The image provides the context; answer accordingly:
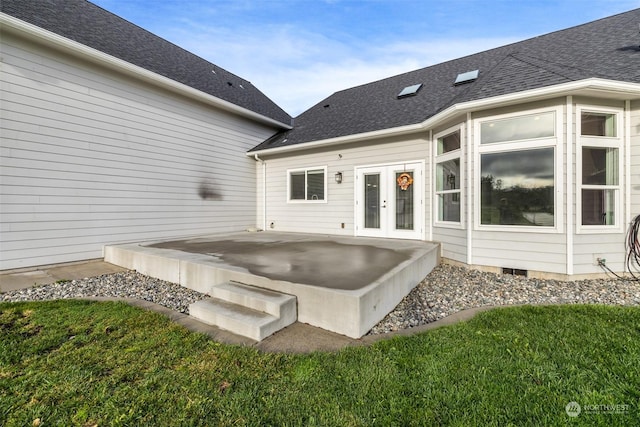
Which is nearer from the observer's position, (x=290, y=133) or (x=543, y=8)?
(x=543, y=8)

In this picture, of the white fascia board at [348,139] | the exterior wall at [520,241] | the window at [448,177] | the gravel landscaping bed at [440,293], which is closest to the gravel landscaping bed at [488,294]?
the gravel landscaping bed at [440,293]

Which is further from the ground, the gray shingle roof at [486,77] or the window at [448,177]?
the gray shingle roof at [486,77]

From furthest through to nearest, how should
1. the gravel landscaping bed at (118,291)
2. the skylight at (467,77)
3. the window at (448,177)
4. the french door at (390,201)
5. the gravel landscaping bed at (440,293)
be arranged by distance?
the skylight at (467,77) < the french door at (390,201) < the window at (448,177) < the gravel landscaping bed at (118,291) < the gravel landscaping bed at (440,293)

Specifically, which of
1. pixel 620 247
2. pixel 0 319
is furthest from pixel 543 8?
pixel 0 319

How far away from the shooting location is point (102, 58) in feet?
18.3

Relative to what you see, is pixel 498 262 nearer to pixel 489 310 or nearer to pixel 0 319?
pixel 489 310

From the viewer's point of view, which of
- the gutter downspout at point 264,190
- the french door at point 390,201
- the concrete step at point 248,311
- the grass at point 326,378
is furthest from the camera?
the gutter downspout at point 264,190

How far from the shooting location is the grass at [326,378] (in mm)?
1695

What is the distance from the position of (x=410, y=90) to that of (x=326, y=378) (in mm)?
8714

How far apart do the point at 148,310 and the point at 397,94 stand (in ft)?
28.8

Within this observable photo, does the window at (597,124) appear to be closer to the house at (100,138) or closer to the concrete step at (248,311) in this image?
the concrete step at (248,311)

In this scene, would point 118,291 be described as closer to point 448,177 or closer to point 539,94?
point 448,177

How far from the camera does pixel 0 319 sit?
10.1ft

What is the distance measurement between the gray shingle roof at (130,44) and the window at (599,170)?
8.49 meters
